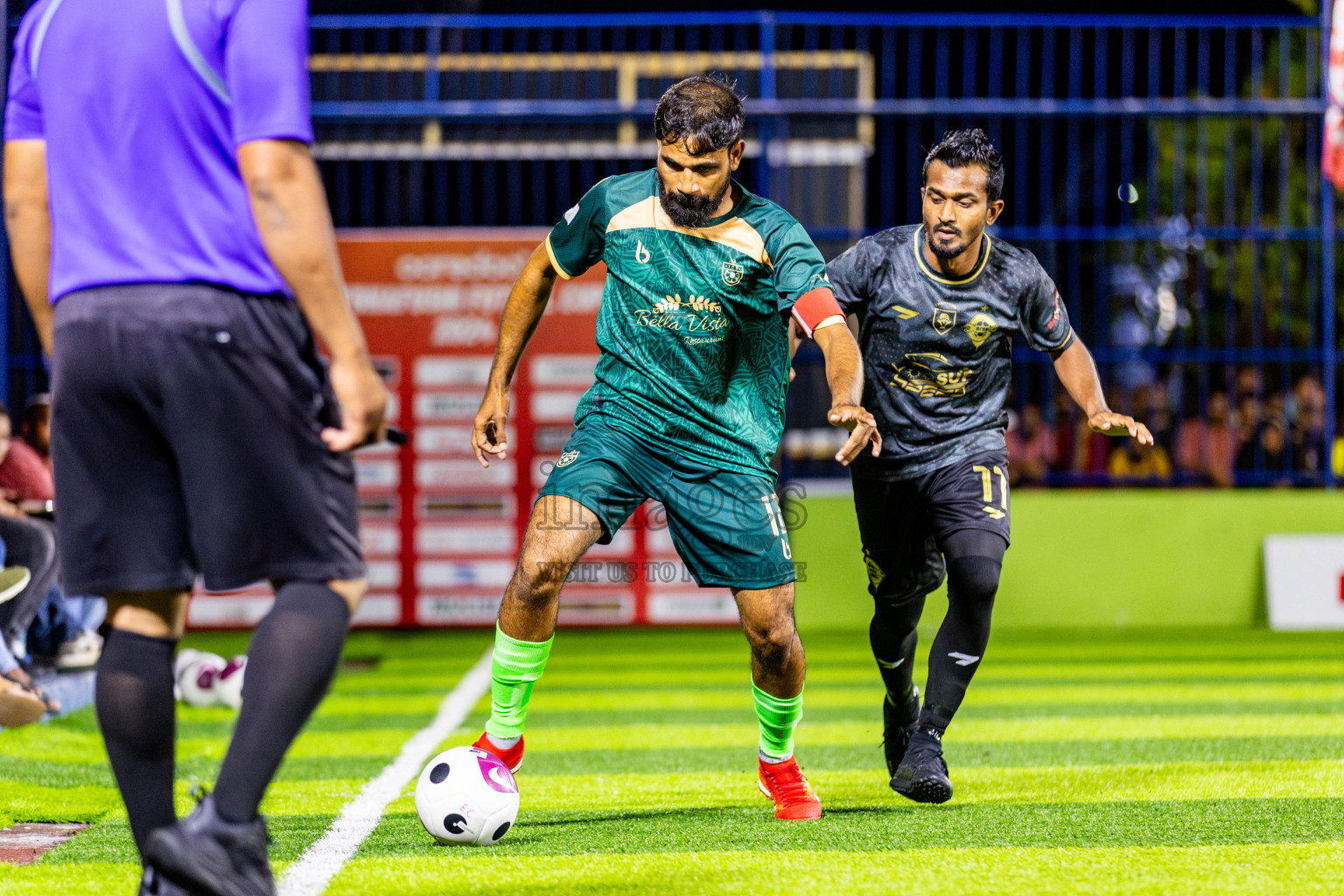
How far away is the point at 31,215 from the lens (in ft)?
9.12

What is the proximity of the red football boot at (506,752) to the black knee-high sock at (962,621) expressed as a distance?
4.02ft

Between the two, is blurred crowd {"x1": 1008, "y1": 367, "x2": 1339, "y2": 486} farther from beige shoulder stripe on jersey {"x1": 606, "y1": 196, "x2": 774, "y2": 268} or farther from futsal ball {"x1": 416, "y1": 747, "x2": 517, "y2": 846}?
futsal ball {"x1": 416, "y1": 747, "x2": 517, "y2": 846}

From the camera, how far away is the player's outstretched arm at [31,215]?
2.77 m

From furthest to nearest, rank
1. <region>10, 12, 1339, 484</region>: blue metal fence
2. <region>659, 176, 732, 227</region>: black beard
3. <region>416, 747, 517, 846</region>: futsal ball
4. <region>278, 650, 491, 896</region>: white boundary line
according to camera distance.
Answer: <region>10, 12, 1339, 484</region>: blue metal fence
<region>659, 176, 732, 227</region>: black beard
<region>416, 747, 517, 846</region>: futsal ball
<region>278, 650, 491, 896</region>: white boundary line

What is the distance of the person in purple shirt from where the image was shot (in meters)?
2.47

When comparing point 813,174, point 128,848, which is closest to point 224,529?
point 128,848

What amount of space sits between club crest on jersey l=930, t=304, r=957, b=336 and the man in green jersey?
586mm

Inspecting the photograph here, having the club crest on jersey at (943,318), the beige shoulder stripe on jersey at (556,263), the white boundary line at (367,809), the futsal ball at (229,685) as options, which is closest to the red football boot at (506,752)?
the white boundary line at (367,809)

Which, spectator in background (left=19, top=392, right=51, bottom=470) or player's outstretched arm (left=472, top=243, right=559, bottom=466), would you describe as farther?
spectator in background (left=19, top=392, right=51, bottom=470)

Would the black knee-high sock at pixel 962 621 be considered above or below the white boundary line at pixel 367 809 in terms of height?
above

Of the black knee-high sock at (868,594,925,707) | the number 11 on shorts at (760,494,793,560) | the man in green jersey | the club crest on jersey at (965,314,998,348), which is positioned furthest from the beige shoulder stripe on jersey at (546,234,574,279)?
the black knee-high sock at (868,594,925,707)

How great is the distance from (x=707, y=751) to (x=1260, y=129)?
746cm

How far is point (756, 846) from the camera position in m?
3.72

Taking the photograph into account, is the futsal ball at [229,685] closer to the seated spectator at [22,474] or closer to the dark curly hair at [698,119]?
the seated spectator at [22,474]
